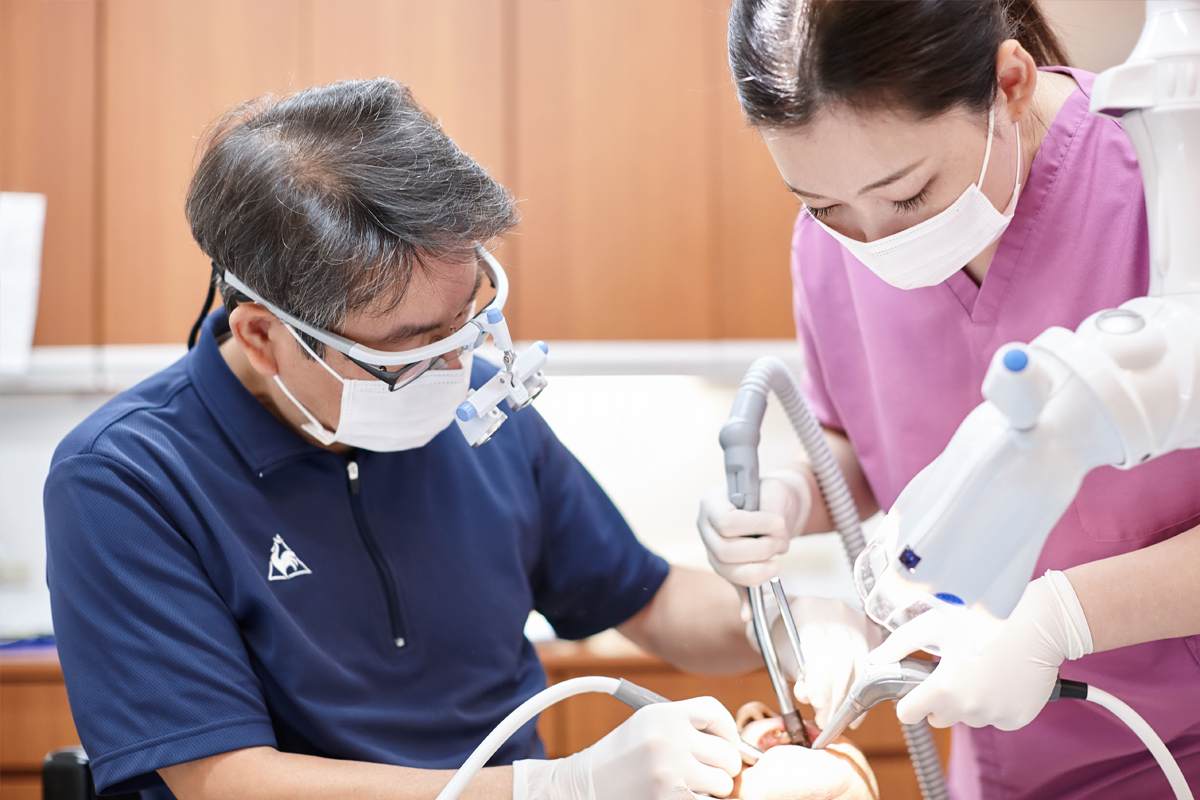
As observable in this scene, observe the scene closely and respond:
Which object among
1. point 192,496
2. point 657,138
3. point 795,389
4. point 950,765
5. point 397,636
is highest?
point 657,138

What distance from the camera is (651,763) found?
1.02 meters

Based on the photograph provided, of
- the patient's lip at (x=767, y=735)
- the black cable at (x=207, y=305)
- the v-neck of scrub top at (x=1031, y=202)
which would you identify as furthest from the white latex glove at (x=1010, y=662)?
the black cable at (x=207, y=305)

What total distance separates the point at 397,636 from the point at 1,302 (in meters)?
1.92

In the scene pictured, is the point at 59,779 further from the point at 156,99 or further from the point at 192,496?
the point at 156,99

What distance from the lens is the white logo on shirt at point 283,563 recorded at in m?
1.17

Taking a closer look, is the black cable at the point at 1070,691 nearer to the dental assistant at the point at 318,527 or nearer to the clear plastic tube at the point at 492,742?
the dental assistant at the point at 318,527

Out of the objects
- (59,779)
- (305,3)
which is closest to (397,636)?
(59,779)

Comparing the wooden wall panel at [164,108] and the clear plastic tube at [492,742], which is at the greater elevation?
the wooden wall panel at [164,108]

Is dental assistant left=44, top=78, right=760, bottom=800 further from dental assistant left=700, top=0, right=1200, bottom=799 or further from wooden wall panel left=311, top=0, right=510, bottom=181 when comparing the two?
wooden wall panel left=311, top=0, right=510, bottom=181

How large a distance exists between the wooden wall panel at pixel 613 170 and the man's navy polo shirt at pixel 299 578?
1.09 m

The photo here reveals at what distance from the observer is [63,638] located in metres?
1.07

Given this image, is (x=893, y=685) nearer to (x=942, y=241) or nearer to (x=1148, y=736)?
(x=1148, y=736)

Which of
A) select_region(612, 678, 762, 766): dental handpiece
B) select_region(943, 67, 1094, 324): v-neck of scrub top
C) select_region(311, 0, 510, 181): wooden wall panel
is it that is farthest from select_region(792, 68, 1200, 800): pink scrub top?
Result: select_region(311, 0, 510, 181): wooden wall panel

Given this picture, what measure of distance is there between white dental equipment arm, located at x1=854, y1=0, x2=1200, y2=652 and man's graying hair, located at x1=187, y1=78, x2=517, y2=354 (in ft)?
2.04
